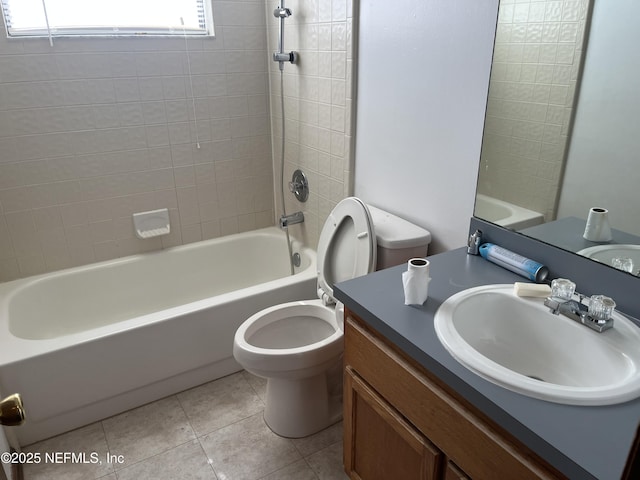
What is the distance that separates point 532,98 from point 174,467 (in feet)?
5.64

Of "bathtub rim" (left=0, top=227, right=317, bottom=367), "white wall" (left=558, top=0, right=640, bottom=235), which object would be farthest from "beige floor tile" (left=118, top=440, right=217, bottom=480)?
"white wall" (left=558, top=0, right=640, bottom=235)

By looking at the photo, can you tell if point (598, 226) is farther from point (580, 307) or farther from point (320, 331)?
point (320, 331)

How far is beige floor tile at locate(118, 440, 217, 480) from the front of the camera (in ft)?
5.62

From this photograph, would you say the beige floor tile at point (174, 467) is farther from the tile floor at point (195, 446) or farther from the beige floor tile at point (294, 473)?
the beige floor tile at point (294, 473)

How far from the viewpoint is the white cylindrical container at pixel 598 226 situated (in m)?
1.20

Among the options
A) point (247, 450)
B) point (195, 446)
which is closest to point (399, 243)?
point (247, 450)

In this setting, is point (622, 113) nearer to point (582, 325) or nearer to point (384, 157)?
point (582, 325)

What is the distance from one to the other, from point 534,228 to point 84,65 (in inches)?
81.7

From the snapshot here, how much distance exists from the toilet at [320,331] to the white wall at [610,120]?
0.63 meters

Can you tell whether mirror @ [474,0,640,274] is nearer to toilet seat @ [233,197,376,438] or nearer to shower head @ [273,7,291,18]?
toilet seat @ [233,197,376,438]

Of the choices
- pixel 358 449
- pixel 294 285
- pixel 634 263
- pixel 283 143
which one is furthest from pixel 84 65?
pixel 634 263

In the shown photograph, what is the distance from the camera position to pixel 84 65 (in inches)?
87.7

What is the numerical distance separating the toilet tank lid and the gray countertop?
36 cm

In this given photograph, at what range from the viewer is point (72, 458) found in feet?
5.92
